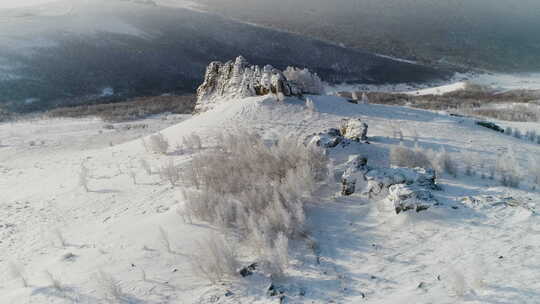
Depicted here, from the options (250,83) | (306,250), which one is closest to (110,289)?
(306,250)

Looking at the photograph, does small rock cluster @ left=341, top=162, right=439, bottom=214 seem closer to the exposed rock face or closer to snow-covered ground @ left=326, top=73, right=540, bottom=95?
the exposed rock face

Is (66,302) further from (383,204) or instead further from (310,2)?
(310,2)

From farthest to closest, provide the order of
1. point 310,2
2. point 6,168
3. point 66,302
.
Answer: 1. point 310,2
2. point 6,168
3. point 66,302

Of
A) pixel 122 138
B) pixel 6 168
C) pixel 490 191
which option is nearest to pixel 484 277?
pixel 490 191

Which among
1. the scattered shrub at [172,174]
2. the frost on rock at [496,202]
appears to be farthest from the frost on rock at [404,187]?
the scattered shrub at [172,174]

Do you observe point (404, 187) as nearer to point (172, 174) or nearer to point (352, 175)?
point (352, 175)
